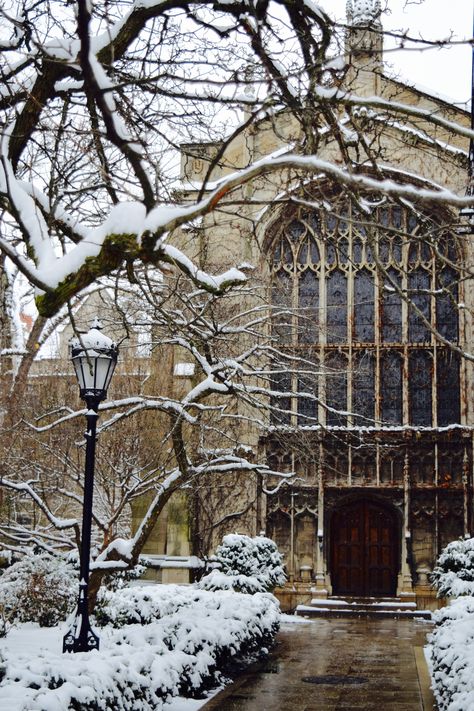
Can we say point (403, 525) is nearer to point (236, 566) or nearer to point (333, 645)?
point (236, 566)

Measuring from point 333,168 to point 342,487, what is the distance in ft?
53.2

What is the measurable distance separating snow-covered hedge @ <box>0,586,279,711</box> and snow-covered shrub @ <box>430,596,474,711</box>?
2.48 metres

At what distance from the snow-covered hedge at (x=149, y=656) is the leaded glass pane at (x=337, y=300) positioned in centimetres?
836

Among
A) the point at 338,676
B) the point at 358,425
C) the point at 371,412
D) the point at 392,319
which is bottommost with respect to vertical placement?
the point at 338,676

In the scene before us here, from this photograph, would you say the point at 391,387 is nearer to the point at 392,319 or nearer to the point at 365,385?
the point at 365,385

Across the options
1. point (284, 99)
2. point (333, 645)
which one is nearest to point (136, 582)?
point (333, 645)

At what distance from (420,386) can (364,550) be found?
404 centimetres

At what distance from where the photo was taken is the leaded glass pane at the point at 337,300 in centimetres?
2194

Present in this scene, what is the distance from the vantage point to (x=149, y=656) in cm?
834

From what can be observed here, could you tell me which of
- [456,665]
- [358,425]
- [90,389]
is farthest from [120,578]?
[456,665]

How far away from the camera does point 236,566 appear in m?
17.4

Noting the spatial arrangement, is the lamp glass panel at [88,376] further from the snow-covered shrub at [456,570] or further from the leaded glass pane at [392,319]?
the leaded glass pane at [392,319]

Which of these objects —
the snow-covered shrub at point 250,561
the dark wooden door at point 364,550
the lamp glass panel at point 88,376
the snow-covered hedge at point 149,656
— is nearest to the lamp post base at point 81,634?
the snow-covered hedge at point 149,656

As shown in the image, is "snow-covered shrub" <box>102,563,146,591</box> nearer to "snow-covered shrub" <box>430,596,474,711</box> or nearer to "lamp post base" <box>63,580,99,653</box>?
"lamp post base" <box>63,580,99,653</box>
